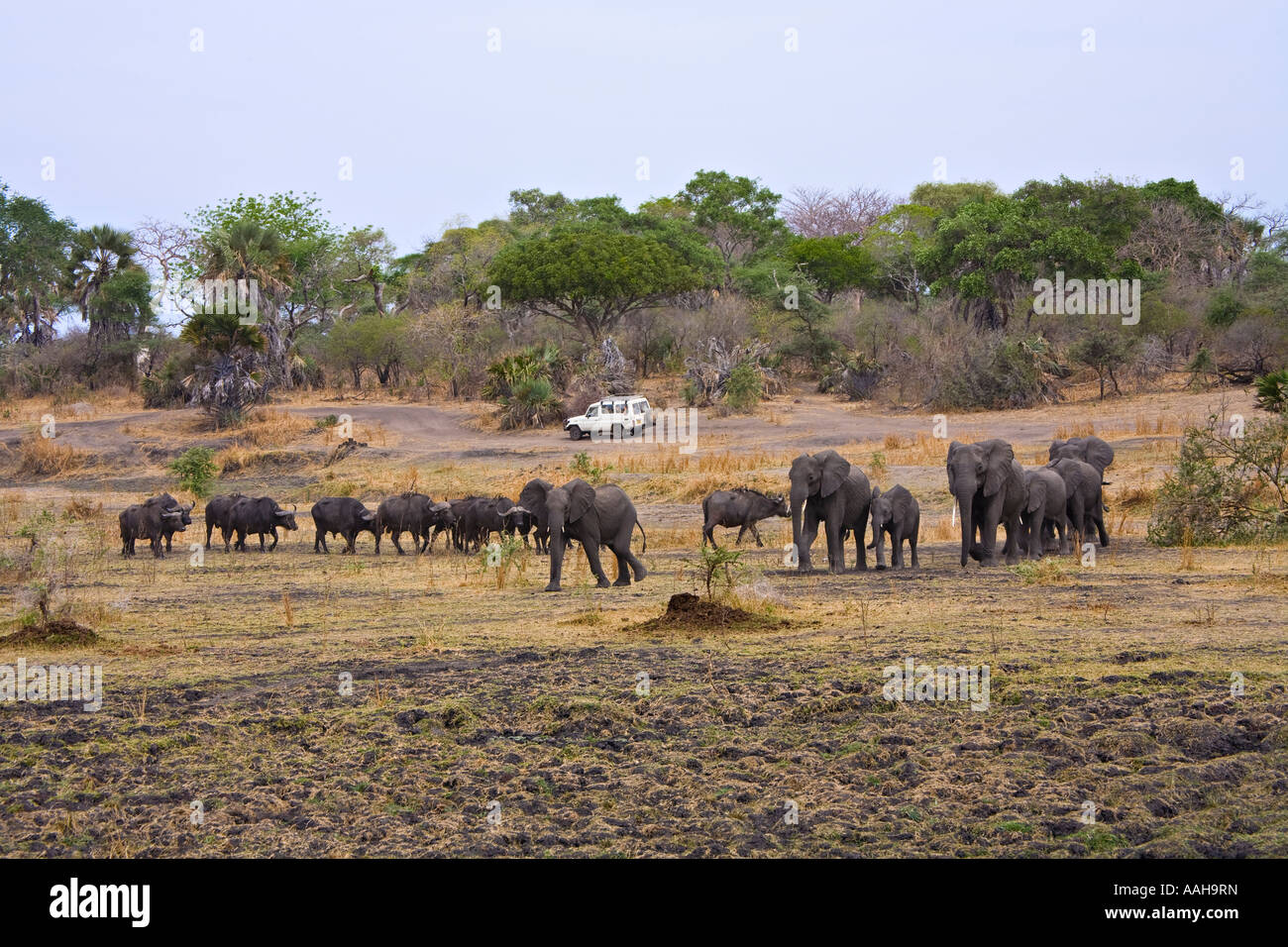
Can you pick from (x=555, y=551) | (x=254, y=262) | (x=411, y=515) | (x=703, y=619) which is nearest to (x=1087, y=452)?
(x=555, y=551)

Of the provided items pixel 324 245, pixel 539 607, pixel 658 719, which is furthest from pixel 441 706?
pixel 324 245

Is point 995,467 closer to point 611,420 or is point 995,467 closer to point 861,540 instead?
point 861,540

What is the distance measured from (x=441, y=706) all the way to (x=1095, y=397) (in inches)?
1335

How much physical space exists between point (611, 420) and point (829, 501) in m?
22.5

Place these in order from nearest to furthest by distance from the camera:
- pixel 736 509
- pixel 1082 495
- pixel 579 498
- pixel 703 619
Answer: pixel 703 619
pixel 579 498
pixel 1082 495
pixel 736 509

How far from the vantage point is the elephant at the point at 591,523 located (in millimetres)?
16281

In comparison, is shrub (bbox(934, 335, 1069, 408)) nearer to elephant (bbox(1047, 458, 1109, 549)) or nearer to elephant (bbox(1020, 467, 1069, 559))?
elephant (bbox(1047, 458, 1109, 549))

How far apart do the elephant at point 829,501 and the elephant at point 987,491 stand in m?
1.21

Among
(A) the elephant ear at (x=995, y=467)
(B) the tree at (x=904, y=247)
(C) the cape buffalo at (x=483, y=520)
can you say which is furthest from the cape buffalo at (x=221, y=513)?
(B) the tree at (x=904, y=247)
